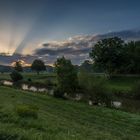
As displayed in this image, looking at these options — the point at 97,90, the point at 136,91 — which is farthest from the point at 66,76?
the point at 136,91

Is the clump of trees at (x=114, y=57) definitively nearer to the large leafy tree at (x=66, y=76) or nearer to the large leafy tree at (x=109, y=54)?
the large leafy tree at (x=109, y=54)

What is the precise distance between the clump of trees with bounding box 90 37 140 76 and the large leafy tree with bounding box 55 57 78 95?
1995 inches

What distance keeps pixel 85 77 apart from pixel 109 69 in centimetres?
5681

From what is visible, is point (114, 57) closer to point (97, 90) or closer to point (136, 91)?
→ point (136, 91)

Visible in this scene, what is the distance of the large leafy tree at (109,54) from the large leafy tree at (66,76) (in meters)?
50.5

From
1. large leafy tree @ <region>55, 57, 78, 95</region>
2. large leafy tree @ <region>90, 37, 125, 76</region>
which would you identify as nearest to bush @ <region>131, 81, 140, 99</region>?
large leafy tree @ <region>55, 57, 78, 95</region>

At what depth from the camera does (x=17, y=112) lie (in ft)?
66.5

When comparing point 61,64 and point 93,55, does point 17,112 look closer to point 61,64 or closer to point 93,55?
point 61,64

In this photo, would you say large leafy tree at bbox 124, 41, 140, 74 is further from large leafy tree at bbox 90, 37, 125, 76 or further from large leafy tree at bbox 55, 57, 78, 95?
large leafy tree at bbox 55, 57, 78, 95

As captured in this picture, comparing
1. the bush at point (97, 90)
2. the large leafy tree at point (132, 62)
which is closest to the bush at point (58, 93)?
the bush at point (97, 90)

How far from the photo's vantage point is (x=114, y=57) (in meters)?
130

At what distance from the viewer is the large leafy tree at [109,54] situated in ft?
427

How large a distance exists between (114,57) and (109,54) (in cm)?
240

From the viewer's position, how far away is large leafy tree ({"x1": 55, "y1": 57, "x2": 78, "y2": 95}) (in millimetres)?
76375
